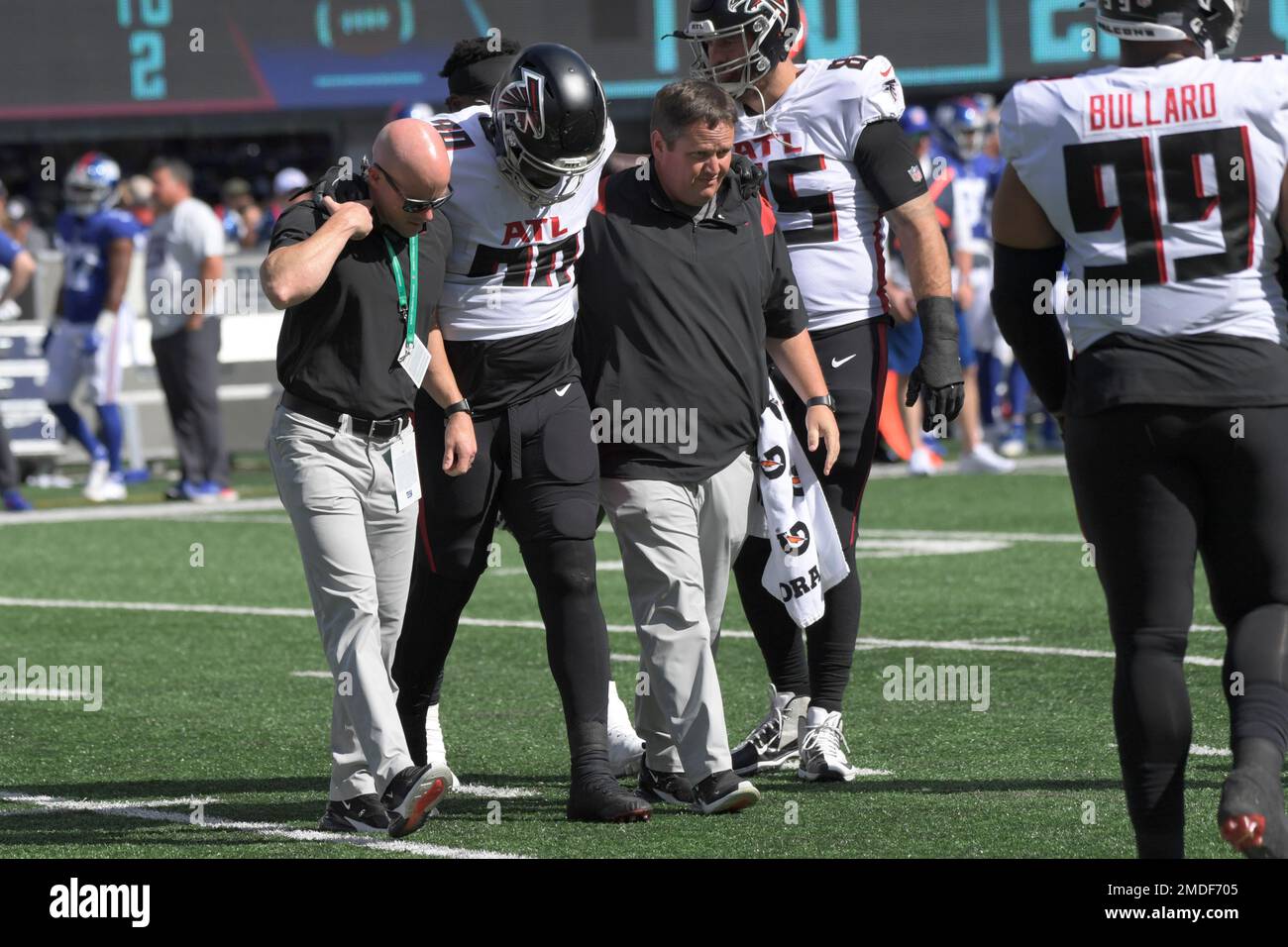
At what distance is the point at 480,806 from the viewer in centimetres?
606

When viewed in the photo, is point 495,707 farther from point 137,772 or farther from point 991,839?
point 991,839

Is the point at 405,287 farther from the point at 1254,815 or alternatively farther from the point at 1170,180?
the point at 1254,815

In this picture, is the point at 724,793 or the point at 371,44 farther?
the point at 371,44

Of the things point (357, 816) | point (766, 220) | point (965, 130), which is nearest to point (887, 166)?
point (766, 220)

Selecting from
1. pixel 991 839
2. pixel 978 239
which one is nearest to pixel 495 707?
pixel 991 839

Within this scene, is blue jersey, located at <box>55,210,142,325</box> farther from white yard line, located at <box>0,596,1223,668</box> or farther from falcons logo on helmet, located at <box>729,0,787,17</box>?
falcons logo on helmet, located at <box>729,0,787,17</box>

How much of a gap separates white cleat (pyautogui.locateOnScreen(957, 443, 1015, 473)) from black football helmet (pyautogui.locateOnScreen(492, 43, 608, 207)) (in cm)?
1109

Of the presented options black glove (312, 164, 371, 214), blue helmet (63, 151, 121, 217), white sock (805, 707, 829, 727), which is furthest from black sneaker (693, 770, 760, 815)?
blue helmet (63, 151, 121, 217)

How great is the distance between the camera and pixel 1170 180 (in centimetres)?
441

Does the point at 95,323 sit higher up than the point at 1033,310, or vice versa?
the point at 1033,310

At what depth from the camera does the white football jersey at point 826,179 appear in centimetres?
658

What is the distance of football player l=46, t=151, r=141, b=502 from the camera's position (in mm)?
16141

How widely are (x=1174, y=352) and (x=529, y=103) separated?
1.92 metres
